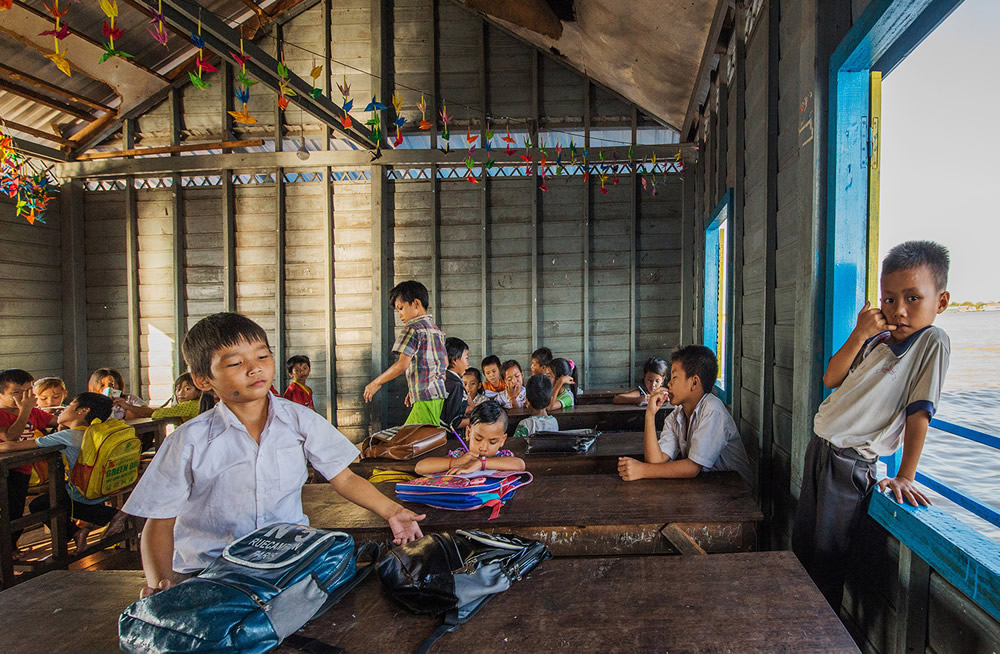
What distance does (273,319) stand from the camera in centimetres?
683

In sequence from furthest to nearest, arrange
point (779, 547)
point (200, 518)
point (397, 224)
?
point (397, 224), point (779, 547), point (200, 518)

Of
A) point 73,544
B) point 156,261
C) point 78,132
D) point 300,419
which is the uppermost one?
point 78,132

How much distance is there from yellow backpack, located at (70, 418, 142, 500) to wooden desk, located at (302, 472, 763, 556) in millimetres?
2395

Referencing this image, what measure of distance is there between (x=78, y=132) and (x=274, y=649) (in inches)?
339

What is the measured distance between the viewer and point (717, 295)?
517 centimetres

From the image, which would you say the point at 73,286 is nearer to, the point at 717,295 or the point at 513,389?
the point at 513,389

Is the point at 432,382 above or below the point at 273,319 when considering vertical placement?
below

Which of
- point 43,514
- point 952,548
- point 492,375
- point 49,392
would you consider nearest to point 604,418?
point 492,375

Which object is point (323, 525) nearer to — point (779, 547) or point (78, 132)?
point (779, 547)

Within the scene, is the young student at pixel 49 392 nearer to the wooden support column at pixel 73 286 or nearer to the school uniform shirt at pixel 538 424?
the wooden support column at pixel 73 286

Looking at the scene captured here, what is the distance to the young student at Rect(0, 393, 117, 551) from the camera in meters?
3.33

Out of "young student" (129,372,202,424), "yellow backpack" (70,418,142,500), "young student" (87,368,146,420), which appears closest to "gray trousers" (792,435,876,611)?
"yellow backpack" (70,418,142,500)

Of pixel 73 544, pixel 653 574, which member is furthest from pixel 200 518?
pixel 73 544

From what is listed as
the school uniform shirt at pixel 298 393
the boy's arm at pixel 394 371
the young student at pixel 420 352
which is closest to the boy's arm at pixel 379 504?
the boy's arm at pixel 394 371
